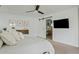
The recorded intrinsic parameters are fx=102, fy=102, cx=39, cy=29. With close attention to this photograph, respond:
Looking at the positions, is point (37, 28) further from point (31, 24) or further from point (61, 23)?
point (61, 23)

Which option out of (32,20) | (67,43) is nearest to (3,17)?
(32,20)

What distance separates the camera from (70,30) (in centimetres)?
498

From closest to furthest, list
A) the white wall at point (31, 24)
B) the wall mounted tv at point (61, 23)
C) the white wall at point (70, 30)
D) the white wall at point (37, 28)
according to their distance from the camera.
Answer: the white wall at point (70, 30)
the wall mounted tv at point (61, 23)
the white wall at point (31, 24)
the white wall at point (37, 28)

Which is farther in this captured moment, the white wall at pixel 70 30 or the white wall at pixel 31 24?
the white wall at pixel 31 24

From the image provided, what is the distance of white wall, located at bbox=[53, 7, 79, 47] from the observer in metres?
4.64

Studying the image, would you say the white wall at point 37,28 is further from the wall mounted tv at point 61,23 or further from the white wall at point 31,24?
the wall mounted tv at point 61,23

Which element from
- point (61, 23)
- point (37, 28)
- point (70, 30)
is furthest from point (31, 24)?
point (70, 30)

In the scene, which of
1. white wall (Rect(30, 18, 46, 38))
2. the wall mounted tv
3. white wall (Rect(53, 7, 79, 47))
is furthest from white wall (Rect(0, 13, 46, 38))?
white wall (Rect(53, 7, 79, 47))

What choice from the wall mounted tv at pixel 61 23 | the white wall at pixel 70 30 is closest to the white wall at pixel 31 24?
the wall mounted tv at pixel 61 23

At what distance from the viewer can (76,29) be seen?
4.61 meters

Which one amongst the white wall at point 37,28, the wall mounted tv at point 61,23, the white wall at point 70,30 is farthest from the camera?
the white wall at point 37,28

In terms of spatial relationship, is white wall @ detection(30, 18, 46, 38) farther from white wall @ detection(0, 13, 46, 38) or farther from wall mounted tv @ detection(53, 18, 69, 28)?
wall mounted tv @ detection(53, 18, 69, 28)

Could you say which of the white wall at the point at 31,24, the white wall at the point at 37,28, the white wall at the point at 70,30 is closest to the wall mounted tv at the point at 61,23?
the white wall at the point at 70,30

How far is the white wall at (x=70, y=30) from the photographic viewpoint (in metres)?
4.64
